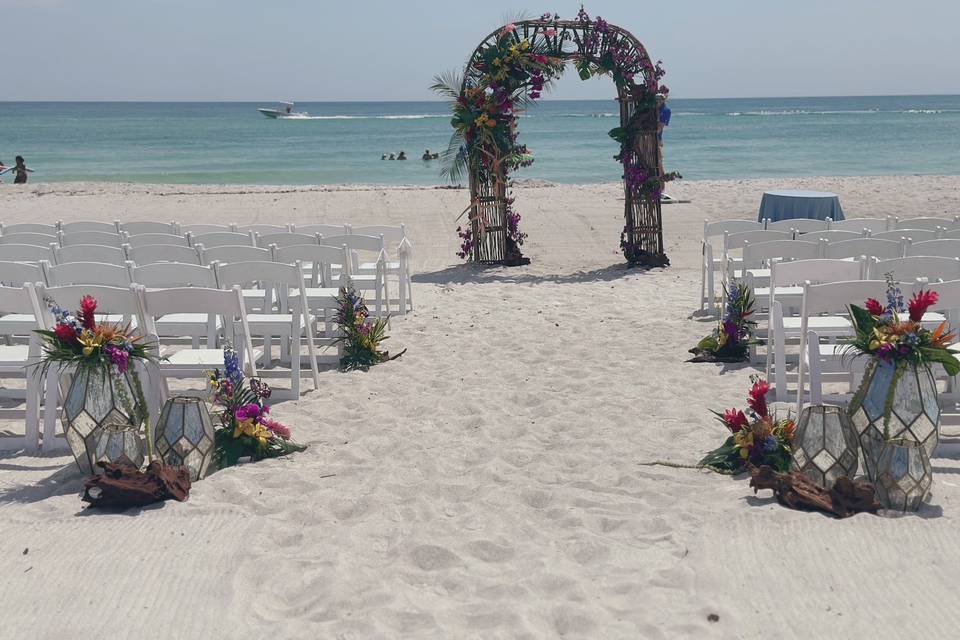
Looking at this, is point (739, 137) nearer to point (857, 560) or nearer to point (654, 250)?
point (654, 250)

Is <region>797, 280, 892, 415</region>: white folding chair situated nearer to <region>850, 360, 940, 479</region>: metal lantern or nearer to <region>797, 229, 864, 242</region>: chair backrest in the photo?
<region>850, 360, 940, 479</region>: metal lantern

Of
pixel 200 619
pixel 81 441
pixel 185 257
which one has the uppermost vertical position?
pixel 185 257

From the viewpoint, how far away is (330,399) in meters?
6.55

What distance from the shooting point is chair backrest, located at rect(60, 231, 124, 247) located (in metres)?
8.91

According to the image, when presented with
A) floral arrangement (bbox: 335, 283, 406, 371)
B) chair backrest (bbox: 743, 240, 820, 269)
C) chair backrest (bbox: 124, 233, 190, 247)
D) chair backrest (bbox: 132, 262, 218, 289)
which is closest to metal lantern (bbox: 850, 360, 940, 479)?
chair backrest (bbox: 743, 240, 820, 269)

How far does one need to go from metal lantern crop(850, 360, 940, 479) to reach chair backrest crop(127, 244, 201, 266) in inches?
199

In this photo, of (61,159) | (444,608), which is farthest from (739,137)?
(444,608)

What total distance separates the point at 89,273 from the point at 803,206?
8.15m

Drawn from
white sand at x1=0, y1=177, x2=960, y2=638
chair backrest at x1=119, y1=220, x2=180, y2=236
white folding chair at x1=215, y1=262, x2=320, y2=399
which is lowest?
white sand at x1=0, y1=177, x2=960, y2=638

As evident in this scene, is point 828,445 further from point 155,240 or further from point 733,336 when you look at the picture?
point 155,240

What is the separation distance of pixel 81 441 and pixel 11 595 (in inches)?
47.5

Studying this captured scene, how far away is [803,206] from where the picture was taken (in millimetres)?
11477

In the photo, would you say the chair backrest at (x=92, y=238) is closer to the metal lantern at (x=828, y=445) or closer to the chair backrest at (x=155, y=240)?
the chair backrest at (x=155, y=240)

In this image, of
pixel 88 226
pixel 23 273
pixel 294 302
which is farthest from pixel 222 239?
pixel 88 226
